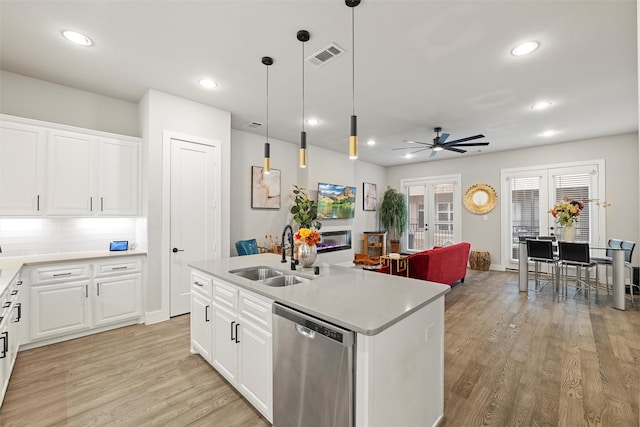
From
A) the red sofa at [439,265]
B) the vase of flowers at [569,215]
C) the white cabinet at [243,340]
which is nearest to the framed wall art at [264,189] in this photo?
the red sofa at [439,265]

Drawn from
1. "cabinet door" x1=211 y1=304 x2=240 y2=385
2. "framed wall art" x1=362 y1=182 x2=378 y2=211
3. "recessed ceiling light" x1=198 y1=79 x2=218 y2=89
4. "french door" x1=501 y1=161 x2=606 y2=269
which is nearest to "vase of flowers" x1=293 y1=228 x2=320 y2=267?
"cabinet door" x1=211 y1=304 x2=240 y2=385

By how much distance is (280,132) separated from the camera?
5.45 m

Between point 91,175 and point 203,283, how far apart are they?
7.21ft

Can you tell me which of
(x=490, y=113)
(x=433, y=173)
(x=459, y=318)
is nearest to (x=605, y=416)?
(x=459, y=318)

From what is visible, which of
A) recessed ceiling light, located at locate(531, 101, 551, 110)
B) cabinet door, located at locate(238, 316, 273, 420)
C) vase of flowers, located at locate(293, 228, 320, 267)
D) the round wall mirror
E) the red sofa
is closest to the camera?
cabinet door, located at locate(238, 316, 273, 420)

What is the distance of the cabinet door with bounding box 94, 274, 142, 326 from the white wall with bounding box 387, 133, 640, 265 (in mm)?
7274

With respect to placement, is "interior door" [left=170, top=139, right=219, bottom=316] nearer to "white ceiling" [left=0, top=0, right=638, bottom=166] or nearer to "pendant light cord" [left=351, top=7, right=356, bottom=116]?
"white ceiling" [left=0, top=0, right=638, bottom=166]

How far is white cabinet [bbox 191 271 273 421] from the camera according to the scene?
1.84 m

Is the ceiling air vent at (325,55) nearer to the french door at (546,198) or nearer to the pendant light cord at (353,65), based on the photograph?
the pendant light cord at (353,65)

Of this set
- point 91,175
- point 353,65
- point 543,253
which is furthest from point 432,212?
point 91,175

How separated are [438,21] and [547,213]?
594 cm

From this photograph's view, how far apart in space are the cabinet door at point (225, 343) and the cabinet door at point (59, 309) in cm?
188

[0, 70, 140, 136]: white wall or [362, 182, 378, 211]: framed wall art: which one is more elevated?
[0, 70, 140, 136]: white wall

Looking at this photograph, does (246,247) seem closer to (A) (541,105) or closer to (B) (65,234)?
(B) (65,234)
